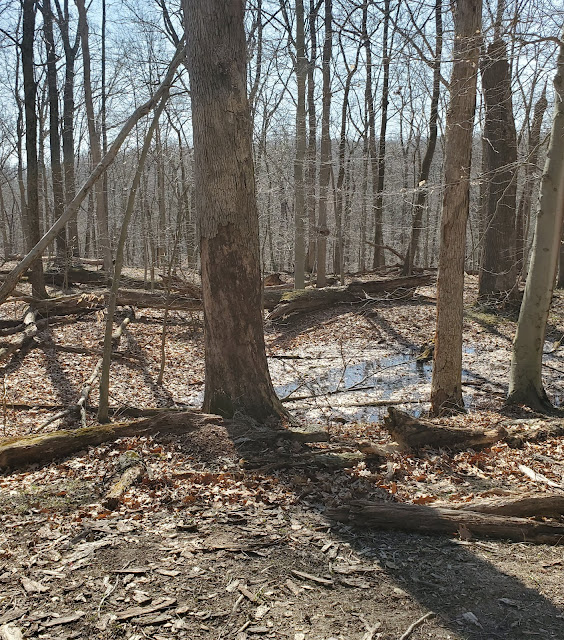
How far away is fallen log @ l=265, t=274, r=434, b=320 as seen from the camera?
48.9ft

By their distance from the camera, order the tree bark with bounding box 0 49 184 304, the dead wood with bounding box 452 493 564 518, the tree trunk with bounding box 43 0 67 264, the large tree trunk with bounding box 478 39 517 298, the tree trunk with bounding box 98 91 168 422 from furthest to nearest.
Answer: the tree trunk with bounding box 43 0 67 264 < the large tree trunk with bounding box 478 39 517 298 < the tree trunk with bounding box 98 91 168 422 < the tree bark with bounding box 0 49 184 304 < the dead wood with bounding box 452 493 564 518

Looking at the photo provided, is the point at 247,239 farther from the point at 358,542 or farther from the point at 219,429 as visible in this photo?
the point at 358,542

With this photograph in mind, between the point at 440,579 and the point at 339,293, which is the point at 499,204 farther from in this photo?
the point at 440,579

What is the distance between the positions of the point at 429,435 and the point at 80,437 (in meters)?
3.62

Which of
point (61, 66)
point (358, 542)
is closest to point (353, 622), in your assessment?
point (358, 542)

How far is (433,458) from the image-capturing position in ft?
17.3

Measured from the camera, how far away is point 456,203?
714 cm

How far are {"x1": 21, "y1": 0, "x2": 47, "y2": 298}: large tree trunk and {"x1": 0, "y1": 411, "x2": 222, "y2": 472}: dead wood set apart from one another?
27.7ft

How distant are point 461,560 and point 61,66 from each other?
22348 mm

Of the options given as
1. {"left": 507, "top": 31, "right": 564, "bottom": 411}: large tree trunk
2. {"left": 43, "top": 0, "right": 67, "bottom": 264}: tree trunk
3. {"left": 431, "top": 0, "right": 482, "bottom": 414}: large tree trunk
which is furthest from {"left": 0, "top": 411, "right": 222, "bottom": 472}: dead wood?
{"left": 43, "top": 0, "right": 67, "bottom": 264}: tree trunk

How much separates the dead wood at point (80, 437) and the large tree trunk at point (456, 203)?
3.81 meters

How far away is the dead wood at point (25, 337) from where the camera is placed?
1010 cm

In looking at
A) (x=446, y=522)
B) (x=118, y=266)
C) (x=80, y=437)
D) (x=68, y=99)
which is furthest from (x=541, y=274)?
(x=68, y=99)

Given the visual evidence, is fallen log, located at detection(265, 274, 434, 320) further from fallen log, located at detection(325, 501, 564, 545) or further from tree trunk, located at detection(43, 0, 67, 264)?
fallen log, located at detection(325, 501, 564, 545)
